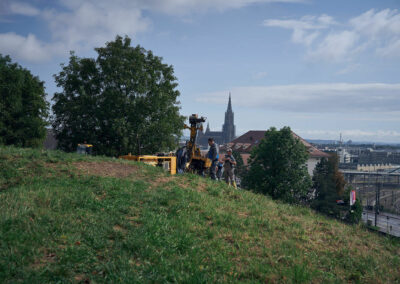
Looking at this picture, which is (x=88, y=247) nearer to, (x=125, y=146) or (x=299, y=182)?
(x=125, y=146)

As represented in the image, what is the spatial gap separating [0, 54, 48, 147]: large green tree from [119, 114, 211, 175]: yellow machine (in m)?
23.2

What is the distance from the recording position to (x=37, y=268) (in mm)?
4758

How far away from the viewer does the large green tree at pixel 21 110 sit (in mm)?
34938

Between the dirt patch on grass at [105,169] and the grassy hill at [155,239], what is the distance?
625 millimetres

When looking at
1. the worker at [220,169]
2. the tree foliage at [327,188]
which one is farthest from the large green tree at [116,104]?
the tree foliage at [327,188]

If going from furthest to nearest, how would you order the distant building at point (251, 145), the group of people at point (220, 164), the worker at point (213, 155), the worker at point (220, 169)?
the distant building at point (251, 145) < the worker at point (220, 169) < the group of people at point (220, 164) < the worker at point (213, 155)

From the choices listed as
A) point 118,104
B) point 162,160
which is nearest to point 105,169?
point 162,160

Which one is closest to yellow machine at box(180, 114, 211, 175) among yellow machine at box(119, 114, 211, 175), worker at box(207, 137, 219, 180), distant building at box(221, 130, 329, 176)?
yellow machine at box(119, 114, 211, 175)

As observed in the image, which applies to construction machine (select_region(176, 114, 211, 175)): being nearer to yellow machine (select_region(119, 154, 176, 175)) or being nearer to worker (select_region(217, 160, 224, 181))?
yellow machine (select_region(119, 154, 176, 175))

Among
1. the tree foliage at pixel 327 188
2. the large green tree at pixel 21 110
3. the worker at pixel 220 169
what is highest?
the large green tree at pixel 21 110

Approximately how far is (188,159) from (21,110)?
26543mm

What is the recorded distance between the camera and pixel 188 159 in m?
18.4

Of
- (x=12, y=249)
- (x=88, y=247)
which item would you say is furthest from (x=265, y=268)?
(x=12, y=249)

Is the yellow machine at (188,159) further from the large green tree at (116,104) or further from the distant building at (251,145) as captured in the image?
the distant building at (251,145)
